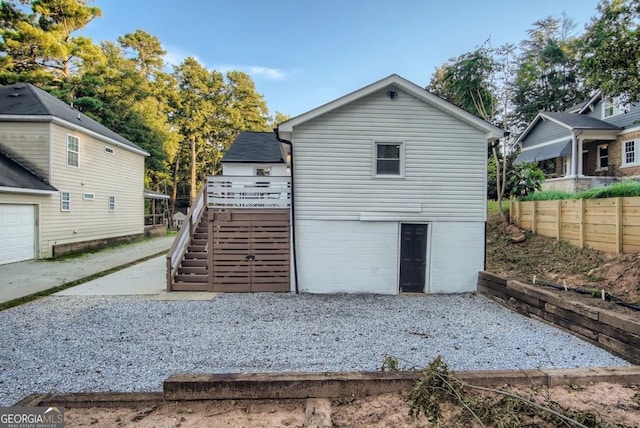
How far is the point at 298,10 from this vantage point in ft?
43.4

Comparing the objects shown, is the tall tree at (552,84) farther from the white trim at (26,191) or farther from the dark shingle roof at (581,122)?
the white trim at (26,191)

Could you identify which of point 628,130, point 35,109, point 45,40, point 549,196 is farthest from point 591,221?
point 45,40

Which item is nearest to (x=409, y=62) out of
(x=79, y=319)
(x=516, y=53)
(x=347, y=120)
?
(x=516, y=53)

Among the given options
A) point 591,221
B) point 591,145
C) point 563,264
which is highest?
point 591,145

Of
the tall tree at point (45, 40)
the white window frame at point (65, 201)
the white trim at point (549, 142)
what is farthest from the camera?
the tall tree at point (45, 40)

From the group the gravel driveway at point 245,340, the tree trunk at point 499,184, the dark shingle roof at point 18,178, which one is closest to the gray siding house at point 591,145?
the tree trunk at point 499,184

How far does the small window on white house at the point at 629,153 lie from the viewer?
1465 cm

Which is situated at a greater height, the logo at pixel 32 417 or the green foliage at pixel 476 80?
the green foliage at pixel 476 80

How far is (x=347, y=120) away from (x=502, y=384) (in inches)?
255

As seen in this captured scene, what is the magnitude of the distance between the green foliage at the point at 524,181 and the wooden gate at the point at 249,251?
8.63 metres

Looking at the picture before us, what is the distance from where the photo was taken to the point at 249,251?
8031 mm

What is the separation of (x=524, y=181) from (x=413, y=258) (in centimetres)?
619

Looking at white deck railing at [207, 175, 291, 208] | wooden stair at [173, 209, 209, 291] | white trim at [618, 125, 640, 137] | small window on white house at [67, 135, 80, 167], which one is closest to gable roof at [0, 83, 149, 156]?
small window on white house at [67, 135, 80, 167]

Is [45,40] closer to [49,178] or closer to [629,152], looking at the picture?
[49,178]
